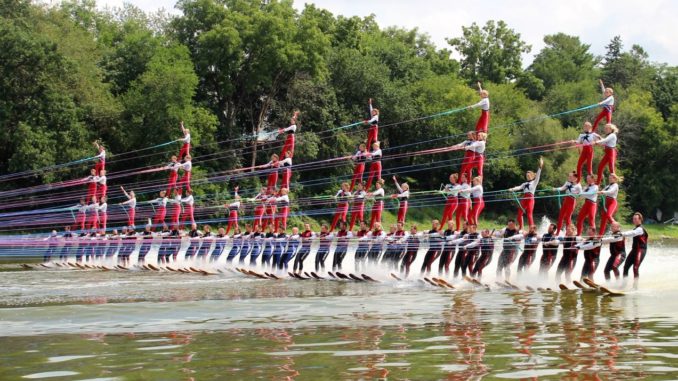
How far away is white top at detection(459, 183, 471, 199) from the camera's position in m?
21.7

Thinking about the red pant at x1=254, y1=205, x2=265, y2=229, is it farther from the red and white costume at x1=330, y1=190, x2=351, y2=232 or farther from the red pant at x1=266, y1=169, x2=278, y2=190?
the red and white costume at x1=330, y1=190, x2=351, y2=232

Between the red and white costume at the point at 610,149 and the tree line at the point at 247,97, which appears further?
the tree line at the point at 247,97

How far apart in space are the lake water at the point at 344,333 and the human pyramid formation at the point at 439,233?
0.74 meters

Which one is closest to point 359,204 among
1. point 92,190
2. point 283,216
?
point 283,216

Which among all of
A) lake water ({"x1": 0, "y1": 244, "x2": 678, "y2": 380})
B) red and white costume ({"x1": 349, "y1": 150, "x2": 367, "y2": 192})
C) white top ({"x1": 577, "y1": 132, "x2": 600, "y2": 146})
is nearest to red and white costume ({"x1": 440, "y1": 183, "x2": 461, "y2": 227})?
lake water ({"x1": 0, "y1": 244, "x2": 678, "y2": 380})

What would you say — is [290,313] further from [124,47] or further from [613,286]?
[124,47]

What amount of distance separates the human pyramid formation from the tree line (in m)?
9.84

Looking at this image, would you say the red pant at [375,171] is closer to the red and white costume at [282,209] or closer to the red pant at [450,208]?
the red and white costume at [282,209]

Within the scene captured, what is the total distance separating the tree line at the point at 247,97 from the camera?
138ft

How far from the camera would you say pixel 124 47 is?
50031mm

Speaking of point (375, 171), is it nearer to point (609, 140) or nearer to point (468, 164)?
point (468, 164)

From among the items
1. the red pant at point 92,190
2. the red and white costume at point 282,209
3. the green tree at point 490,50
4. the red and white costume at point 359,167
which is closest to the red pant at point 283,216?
the red and white costume at point 282,209

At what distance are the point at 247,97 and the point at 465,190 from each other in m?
31.2

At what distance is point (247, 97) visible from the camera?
168ft
